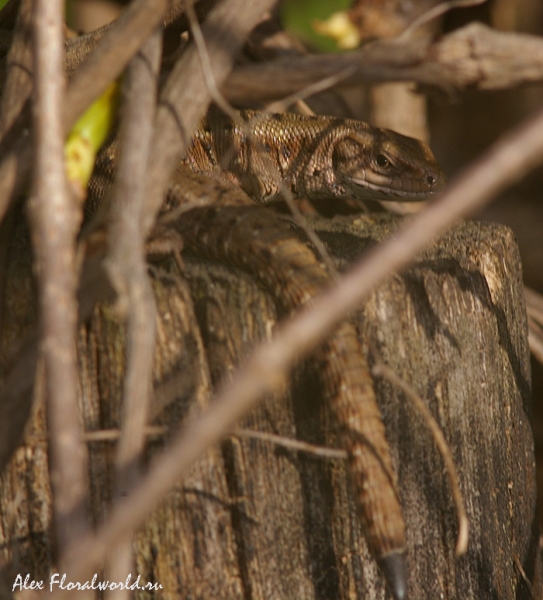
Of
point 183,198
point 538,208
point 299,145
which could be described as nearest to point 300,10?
point 299,145

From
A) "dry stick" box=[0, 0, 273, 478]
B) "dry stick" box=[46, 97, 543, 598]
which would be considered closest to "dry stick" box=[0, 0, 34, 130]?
"dry stick" box=[0, 0, 273, 478]

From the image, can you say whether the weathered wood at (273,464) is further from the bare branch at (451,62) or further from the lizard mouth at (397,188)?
the lizard mouth at (397,188)

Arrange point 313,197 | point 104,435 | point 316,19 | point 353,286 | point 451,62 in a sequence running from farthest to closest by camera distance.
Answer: point 316,19 < point 313,197 < point 451,62 < point 104,435 < point 353,286

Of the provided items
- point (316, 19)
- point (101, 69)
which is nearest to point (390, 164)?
point (316, 19)

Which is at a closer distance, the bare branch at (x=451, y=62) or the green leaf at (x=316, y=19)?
the bare branch at (x=451, y=62)

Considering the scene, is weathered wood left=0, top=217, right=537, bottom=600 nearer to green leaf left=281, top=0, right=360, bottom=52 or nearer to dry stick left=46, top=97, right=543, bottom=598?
dry stick left=46, top=97, right=543, bottom=598

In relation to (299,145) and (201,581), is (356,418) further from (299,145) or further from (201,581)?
(299,145)

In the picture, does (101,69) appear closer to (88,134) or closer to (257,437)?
(88,134)

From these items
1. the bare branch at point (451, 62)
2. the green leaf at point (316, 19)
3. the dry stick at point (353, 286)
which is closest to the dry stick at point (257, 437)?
the dry stick at point (353, 286)
